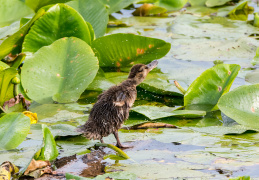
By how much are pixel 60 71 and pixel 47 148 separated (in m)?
1.24

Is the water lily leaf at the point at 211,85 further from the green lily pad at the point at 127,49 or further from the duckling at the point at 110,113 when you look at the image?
the green lily pad at the point at 127,49

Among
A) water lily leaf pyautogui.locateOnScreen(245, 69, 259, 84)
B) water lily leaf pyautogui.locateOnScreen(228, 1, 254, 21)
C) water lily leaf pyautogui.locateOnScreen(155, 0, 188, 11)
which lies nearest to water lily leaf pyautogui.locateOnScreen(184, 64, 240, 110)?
water lily leaf pyautogui.locateOnScreen(245, 69, 259, 84)

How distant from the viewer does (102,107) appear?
3283 millimetres

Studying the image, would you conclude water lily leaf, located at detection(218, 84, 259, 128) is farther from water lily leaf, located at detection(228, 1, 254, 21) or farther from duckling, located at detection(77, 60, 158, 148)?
water lily leaf, located at detection(228, 1, 254, 21)

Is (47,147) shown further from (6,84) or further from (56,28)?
(56,28)

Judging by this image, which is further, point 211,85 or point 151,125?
point 211,85

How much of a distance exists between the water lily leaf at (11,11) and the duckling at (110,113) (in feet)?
7.23

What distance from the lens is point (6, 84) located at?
365 centimetres

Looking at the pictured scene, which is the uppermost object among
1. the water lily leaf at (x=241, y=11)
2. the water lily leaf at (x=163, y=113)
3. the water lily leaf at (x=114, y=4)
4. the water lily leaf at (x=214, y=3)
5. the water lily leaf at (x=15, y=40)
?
the water lily leaf at (x=15, y=40)

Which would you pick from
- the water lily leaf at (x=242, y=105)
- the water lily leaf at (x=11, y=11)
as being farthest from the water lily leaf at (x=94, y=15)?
the water lily leaf at (x=242, y=105)

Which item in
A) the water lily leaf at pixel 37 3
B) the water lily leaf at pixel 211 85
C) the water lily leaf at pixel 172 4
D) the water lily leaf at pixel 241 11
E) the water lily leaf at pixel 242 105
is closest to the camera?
the water lily leaf at pixel 242 105

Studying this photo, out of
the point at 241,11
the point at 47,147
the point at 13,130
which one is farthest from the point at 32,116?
the point at 241,11

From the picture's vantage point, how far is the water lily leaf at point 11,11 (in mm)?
5094

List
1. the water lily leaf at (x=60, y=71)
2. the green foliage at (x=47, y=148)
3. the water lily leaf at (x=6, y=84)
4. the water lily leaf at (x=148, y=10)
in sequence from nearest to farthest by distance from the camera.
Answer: the green foliage at (x=47, y=148) → the water lily leaf at (x=6, y=84) → the water lily leaf at (x=60, y=71) → the water lily leaf at (x=148, y=10)
